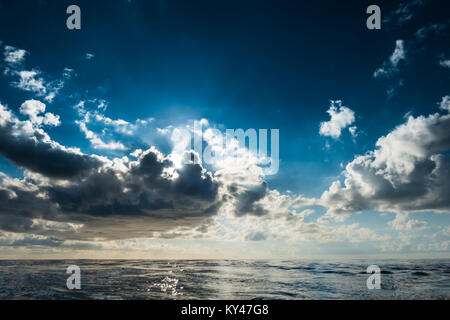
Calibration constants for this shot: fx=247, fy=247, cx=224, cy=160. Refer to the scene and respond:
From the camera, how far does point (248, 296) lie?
23.8 meters
